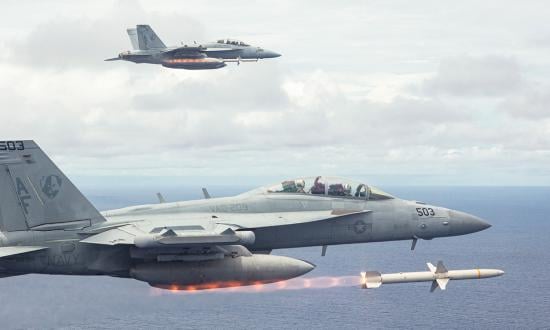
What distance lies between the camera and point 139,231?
78.2 ft

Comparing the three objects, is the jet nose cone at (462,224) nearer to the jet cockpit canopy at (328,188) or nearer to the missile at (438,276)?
the missile at (438,276)

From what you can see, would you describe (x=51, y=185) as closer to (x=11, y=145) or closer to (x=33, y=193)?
(x=33, y=193)

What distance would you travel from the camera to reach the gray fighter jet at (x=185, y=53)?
63.0 m

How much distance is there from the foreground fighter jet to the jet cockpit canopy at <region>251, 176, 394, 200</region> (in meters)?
0.39

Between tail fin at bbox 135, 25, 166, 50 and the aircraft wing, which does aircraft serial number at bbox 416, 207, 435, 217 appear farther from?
tail fin at bbox 135, 25, 166, 50

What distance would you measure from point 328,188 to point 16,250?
37.6 ft

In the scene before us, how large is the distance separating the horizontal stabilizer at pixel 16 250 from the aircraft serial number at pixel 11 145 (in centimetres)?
347

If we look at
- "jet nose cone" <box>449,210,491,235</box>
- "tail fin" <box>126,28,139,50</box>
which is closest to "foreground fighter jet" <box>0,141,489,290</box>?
"jet nose cone" <box>449,210,491,235</box>

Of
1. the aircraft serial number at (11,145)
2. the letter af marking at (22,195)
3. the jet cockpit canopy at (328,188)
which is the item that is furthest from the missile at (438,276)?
the aircraft serial number at (11,145)

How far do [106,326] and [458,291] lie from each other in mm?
48428

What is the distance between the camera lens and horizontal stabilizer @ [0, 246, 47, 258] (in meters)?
23.0

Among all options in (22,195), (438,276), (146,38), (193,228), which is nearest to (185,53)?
(146,38)

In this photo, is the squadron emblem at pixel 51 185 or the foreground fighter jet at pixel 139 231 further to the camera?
the squadron emblem at pixel 51 185

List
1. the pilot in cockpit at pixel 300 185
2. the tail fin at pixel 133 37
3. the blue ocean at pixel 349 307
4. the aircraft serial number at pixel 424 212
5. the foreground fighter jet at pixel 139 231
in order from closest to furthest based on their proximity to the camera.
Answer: the foreground fighter jet at pixel 139 231
the pilot in cockpit at pixel 300 185
the aircraft serial number at pixel 424 212
the blue ocean at pixel 349 307
the tail fin at pixel 133 37
